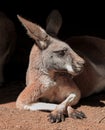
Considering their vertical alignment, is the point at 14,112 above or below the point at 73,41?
below

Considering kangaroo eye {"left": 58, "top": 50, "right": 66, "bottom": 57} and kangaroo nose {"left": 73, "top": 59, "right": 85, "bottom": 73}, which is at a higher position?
kangaroo eye {"left": 58, "top": 50, "right": 66, "bottom": 57}

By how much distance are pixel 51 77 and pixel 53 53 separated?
30cm

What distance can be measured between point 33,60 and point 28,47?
293 centimetres

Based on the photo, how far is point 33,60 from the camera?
5992mm

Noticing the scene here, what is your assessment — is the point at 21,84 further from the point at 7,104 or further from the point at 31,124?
the point at 31,124

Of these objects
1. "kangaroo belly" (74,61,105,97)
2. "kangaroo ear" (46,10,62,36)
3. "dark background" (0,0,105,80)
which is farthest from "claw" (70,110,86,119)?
"dark background" (0,0,105,80)

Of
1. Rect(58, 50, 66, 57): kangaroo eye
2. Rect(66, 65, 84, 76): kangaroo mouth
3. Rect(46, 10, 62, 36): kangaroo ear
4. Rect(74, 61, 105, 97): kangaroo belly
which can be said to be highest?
Rect(46, 10, 62, 36): kangaroo ear

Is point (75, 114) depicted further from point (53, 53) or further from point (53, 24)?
point (53, 24)

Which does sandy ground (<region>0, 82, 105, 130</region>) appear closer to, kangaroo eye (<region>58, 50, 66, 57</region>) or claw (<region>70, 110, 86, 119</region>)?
claw (<region>70, 110, 86, 119</region>)

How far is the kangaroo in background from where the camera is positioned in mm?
5715

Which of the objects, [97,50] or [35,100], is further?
[97,50]

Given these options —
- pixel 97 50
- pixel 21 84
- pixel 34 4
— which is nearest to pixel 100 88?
pixel 97 50

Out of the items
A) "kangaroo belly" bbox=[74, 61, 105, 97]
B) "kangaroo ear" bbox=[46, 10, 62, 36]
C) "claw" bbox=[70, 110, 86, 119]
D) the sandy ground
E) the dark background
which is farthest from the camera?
the dark background

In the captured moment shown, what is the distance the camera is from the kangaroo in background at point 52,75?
571 cm
